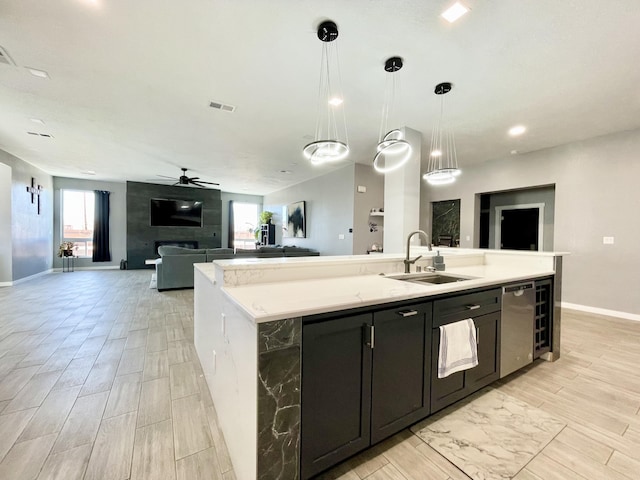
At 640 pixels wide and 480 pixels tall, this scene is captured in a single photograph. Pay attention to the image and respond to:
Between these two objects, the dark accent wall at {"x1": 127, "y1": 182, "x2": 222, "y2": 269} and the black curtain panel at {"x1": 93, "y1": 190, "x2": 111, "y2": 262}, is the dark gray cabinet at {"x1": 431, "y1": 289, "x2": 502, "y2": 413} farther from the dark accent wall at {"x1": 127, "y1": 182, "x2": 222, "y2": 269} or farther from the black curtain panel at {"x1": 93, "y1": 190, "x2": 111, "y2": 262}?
the black curtain panel at {"x1": 93, "y1": 190, "x2": 111, "y2": 262}

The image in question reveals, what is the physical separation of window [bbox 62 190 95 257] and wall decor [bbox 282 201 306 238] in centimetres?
Answer: 629

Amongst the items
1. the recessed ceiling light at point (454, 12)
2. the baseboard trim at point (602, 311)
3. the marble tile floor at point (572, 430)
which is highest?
the recessed ceiling light at point (454, 12)

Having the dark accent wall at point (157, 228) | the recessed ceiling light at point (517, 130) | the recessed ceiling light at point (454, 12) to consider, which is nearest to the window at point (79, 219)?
the dark accent wall at point (157, 228)

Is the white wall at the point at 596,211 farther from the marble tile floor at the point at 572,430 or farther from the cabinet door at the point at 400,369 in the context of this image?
the cabinet door at the point at 400,369

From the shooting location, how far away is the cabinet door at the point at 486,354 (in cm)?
189

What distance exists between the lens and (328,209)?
668cm

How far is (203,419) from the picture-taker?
1756 millimetres

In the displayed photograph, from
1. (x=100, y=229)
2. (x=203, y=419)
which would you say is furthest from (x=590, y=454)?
(x=100, y=229)

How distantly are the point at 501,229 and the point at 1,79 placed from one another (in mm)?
8585

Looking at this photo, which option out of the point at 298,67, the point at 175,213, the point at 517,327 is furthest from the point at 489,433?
the point at 175,213

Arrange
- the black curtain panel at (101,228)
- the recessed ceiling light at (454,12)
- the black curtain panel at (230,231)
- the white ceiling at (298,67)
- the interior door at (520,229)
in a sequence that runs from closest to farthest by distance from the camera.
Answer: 1. the recessed ceiling light at (454,12)
2. the white ceiling at (298,67)
3. the interior door at (520,229)
4. the black curtain panel at (101,228)
5. the black curtain panel at (230,231)

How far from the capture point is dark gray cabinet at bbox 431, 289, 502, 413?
5.44 feet

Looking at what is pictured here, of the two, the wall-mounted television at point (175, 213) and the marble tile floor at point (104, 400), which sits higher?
the wall-mounted television at point (175, 213)

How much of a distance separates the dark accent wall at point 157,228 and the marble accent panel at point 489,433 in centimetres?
941
